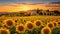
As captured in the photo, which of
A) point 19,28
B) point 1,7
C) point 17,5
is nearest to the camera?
point 19,28

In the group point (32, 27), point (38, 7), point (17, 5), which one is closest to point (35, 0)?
point (38, 7)

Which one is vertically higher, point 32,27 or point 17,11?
point 32,27

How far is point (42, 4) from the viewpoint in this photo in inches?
65.6

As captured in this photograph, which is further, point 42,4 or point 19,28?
point 42,4

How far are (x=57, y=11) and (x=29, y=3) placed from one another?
0.26 metres

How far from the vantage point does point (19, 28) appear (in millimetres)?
901

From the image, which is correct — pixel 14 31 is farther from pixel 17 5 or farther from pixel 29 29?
pixel 17 5

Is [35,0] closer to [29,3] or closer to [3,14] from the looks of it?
[29,3]

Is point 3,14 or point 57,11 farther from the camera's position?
point 57,11

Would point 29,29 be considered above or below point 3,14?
above

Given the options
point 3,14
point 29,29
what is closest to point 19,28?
point 29,29

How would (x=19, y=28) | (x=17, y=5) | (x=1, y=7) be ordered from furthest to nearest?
(x=17, y=5), (x=1, y=7), (x=19, y=28)

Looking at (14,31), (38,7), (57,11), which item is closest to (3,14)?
(38,7)

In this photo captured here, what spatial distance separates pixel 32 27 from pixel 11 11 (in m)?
0.70
